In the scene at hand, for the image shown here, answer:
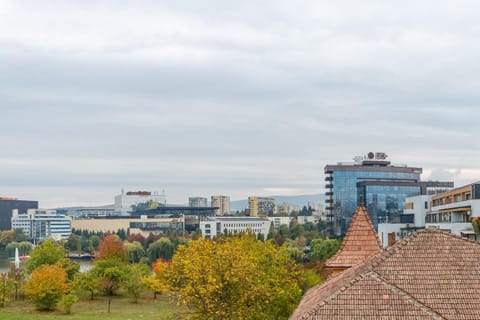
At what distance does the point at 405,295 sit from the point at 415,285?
952 millimetres

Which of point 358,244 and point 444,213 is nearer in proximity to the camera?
point 358,244

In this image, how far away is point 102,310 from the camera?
219 feet

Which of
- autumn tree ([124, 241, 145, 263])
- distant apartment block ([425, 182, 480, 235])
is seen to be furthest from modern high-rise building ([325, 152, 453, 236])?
distant apartment block ([425, 182, 480, 235])

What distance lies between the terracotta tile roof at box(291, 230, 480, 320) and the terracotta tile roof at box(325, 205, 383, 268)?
29.8 feet

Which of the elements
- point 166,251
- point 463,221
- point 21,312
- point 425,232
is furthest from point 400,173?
point 425,232

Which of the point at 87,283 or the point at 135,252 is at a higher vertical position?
the point at 87,283

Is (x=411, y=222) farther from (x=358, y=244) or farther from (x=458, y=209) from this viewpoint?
(x=358, y=244)

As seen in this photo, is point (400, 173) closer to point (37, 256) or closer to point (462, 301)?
point (37, 256)

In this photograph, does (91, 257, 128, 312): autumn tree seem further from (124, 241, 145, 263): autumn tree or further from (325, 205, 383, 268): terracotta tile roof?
(124, 241, 145, 263): autumn tree

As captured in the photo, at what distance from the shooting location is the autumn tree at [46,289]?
66.2 m

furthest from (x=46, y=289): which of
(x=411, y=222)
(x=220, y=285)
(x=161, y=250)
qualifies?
(x=161, y=250)

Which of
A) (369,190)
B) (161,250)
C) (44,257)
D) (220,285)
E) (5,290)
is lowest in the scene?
(161,250)

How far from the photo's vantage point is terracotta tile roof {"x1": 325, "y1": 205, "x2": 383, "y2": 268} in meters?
31.6

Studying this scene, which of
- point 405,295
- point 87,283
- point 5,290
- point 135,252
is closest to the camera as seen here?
point 405,295
